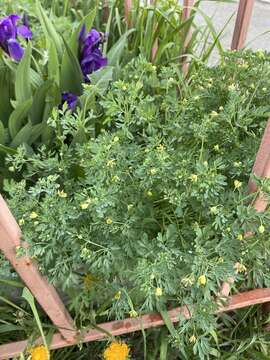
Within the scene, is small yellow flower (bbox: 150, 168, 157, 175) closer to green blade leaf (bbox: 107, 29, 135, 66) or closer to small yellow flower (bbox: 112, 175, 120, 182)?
small yellow flower (bbox: 112, 175, 120, 182)

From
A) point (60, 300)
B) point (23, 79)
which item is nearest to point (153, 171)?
point (60, 300)

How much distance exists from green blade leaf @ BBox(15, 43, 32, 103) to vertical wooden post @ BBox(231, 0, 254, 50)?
772 millimetres

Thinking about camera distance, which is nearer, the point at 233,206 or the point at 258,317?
the point at 233,206

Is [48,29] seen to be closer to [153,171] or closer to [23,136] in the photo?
[23,136]

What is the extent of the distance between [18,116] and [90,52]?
30cm

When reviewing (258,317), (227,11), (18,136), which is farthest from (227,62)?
(227,11)

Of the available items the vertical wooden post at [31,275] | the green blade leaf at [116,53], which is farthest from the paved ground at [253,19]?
the vertical wooden post at [31,275]

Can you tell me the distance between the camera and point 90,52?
127 centimetres

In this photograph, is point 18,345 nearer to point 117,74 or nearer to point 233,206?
point 233,206

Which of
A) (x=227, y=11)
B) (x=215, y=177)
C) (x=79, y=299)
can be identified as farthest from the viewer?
(x=227, y=11)

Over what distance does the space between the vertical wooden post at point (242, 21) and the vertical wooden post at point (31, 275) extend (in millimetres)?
1099

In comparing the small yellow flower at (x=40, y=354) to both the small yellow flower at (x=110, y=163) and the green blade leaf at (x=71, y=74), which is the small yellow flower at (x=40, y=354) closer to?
the small yellow flower at (x=110, y=163)

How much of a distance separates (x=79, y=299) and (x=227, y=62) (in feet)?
2.31

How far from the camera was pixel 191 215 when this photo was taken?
3.03 feet
